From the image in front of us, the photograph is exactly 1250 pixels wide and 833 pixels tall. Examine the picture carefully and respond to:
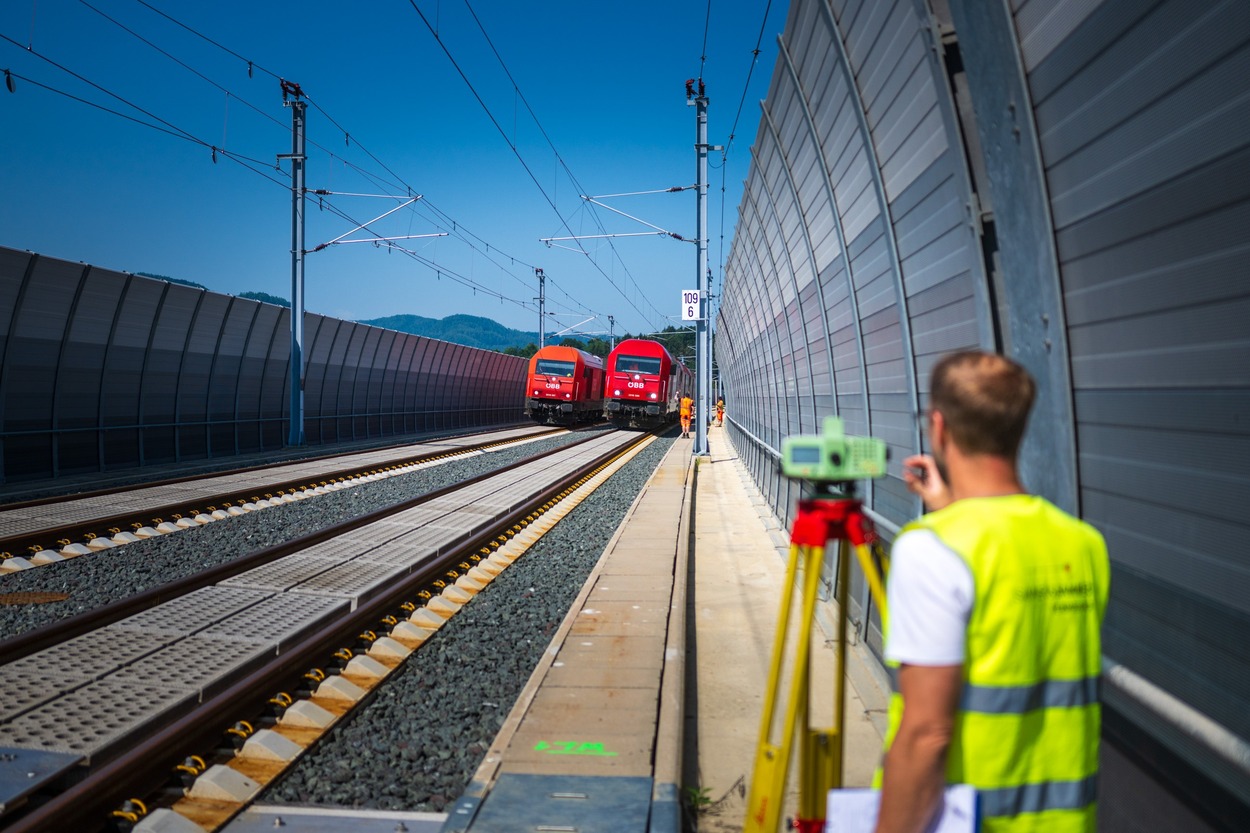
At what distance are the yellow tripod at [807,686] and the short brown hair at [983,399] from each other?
497 millimetres

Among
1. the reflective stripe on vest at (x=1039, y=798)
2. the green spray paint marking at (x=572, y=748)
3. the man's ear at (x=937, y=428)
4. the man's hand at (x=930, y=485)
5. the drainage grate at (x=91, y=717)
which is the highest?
the man's ear at (x=937, y=428)

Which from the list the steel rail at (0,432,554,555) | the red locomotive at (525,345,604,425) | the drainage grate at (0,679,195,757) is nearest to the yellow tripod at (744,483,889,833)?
the drainage grate at (0,679,195,757)

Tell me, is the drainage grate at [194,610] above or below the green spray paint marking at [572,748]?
above

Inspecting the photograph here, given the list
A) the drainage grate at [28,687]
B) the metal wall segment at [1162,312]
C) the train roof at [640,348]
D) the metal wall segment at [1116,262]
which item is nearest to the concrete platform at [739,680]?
the metal wall segment at [1116,262]

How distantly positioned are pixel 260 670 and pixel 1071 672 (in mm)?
4545

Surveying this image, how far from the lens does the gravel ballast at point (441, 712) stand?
383cm

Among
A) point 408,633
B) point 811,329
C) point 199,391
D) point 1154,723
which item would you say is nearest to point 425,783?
point 408,633

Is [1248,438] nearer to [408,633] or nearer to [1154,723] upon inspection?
[1154,723]

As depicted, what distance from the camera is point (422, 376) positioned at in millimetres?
30922

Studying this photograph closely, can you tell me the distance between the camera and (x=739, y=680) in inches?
211

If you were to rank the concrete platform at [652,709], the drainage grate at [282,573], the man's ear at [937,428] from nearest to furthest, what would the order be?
the man's ear at [937,428] → the concrete platform at [652,709] → the drainage grate at [282,573]

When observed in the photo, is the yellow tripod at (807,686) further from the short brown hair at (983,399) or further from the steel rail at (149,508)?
the steel rail at (149,508)

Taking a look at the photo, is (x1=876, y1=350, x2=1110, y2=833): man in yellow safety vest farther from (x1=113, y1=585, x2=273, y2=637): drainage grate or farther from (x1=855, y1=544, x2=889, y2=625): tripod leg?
(x1=113, y1=585, x2=273, y2=637): drainage grate

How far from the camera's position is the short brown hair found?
4.99 feet
